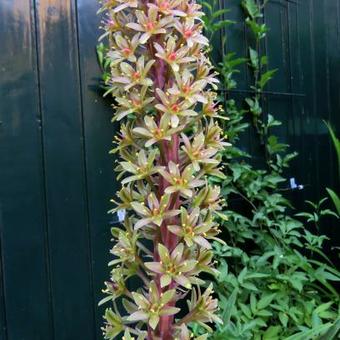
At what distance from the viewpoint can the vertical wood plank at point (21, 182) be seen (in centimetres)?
173

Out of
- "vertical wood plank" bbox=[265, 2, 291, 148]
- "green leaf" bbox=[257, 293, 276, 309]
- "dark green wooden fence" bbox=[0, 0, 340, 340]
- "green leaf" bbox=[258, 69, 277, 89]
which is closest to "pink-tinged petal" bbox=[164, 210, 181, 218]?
"dark green wooden fence" bbox=[0, 0, 340, 340]

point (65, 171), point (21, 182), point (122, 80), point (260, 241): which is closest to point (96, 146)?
point (65, 171)

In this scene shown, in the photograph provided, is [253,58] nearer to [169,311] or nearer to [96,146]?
[96,146]

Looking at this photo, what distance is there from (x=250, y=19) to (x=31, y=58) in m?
1.39

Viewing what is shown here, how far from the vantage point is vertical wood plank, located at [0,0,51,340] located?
1727 millimetres

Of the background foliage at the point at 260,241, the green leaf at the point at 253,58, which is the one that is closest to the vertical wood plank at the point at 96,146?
the background foliage at the point at 260,241

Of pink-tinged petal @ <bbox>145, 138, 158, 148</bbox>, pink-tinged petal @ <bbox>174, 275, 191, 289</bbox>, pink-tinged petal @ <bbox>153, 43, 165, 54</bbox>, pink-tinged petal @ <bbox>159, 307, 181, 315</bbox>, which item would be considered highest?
pink-tinged petal @ <bbox>153, 43, 165, 54</bbox>

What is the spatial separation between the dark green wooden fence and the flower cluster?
635 mm

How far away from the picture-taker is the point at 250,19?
108 inches

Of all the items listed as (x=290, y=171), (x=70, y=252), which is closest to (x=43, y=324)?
(x=70, y=252)

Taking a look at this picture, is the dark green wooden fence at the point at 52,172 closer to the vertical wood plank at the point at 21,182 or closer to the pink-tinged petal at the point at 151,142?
the vertical wood plank at the point at 21,182

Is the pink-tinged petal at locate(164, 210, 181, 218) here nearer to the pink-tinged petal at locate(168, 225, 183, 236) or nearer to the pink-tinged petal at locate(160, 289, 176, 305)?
the pink-tinged petal at locate(168, 225, 183, 236)

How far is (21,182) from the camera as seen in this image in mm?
1766

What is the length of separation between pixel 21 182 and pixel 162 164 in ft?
2.45
